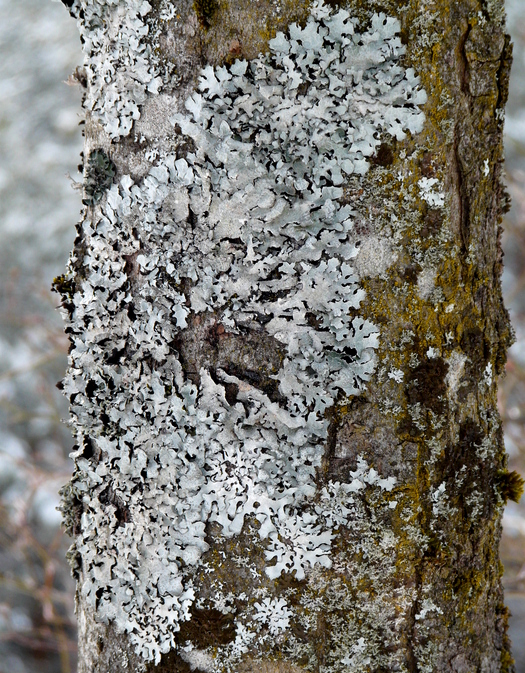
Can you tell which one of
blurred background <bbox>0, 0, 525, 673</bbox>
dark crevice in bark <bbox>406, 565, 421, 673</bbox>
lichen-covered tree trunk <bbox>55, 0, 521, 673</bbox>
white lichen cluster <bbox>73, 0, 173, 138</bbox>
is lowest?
dark crevice in bark <bbox>406, 565, 421, 673</bbox>

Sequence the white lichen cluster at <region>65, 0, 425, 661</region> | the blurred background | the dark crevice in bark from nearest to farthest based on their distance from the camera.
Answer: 1. the white lichen cluster at <region>65, 0, 425, 661</region>
2. the dark crevice in bark
3. the blurred background

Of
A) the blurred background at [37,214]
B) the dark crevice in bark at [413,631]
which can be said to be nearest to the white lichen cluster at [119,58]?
the dark crevice in bark at [413,631]

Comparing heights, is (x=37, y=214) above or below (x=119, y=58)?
above

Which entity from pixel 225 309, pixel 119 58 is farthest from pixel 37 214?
pixel 225 309

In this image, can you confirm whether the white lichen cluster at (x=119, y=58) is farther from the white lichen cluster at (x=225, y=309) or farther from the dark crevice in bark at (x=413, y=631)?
the dark crevice in bark at (x=413, y=631)

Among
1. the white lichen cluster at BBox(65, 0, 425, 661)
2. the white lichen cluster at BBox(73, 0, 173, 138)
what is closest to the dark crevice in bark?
the white lichen cluster at BBox(65, 0, 425, 661)

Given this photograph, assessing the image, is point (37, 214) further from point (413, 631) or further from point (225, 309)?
point (413, 631)

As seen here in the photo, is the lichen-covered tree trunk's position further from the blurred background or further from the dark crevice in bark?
the blurred background

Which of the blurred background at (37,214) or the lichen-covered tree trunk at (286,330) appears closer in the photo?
Result: the lichen-covered tree trunk at (286,330)
